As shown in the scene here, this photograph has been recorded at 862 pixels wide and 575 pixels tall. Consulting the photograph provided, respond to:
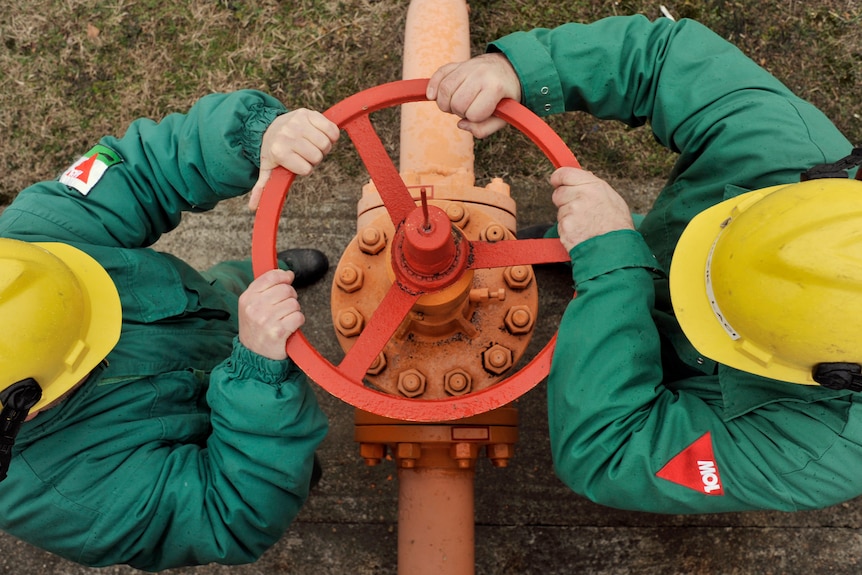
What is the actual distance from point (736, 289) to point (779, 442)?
0.30m

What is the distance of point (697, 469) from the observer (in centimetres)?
106

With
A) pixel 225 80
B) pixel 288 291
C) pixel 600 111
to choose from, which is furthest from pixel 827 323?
pixel 225 80

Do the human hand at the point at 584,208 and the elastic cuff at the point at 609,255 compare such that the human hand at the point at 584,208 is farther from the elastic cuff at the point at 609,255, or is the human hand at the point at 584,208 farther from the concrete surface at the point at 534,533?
the concrete surface at the point at 534,533

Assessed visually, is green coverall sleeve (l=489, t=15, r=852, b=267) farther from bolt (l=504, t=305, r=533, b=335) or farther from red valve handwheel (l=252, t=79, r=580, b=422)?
bolt (l=504, t=305, r=533, b=335)

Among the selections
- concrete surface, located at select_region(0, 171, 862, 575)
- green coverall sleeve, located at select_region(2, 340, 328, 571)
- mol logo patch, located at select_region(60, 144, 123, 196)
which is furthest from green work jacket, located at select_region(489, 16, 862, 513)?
mol logo patch, located at select_region(60, 144, 123, 196)

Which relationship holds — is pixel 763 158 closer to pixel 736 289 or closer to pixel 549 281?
pixel 736 289

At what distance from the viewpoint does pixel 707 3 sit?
2066 millimetres

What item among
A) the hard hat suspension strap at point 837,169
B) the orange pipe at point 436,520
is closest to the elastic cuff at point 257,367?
the orange pipe at point 436,520

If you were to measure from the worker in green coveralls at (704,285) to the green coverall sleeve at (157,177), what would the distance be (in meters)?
0.40

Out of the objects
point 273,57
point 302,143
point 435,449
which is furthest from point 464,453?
point 273,57

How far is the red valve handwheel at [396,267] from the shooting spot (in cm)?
100

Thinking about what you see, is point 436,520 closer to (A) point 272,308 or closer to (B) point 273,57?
(A) point 272,308

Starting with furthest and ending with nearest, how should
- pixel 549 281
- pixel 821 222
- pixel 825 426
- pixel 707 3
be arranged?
pixel 707 3
pixel 549 281
pixel 825 426
pixel 821 222

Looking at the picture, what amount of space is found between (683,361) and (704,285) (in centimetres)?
29
